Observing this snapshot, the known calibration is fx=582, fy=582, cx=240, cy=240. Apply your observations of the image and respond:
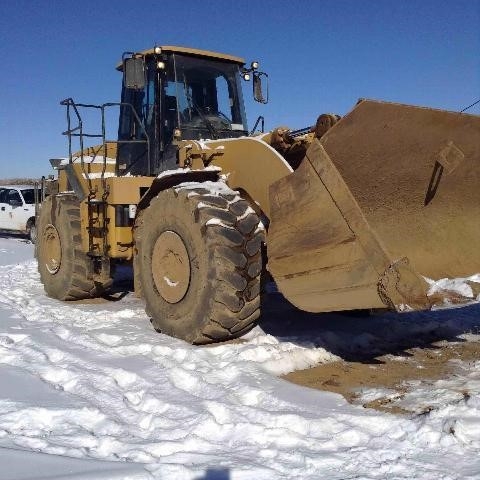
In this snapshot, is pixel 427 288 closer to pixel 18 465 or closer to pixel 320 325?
pixel 320 325

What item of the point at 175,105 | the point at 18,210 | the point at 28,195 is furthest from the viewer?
the point at 28,195

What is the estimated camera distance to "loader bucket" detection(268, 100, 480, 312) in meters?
3.87

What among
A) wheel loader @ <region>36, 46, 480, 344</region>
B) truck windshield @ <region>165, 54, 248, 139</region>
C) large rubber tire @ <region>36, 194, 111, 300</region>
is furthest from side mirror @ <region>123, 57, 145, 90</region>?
large rubber tire @ <region>36, 194, 111, 300</region>

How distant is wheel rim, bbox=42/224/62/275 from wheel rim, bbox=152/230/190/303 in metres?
2.70

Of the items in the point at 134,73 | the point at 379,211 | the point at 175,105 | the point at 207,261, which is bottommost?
the point at 207,261

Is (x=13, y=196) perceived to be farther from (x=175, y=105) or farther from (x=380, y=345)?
(x=380, y=345)

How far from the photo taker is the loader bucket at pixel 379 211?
3869 mm

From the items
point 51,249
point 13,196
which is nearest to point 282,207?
point 51,249

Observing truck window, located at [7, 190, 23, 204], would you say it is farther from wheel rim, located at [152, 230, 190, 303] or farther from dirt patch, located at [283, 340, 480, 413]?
dirt patch, located at [283, 340, 480, 413]

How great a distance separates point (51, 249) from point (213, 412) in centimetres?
510

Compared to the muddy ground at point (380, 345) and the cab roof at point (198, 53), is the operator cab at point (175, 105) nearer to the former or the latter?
the cab roof at point (198, 53)

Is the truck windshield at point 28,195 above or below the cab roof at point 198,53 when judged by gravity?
below

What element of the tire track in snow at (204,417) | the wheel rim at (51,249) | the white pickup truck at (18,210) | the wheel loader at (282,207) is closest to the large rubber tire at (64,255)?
the wheel rim at (51,249)

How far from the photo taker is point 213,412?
3447 millimetres
